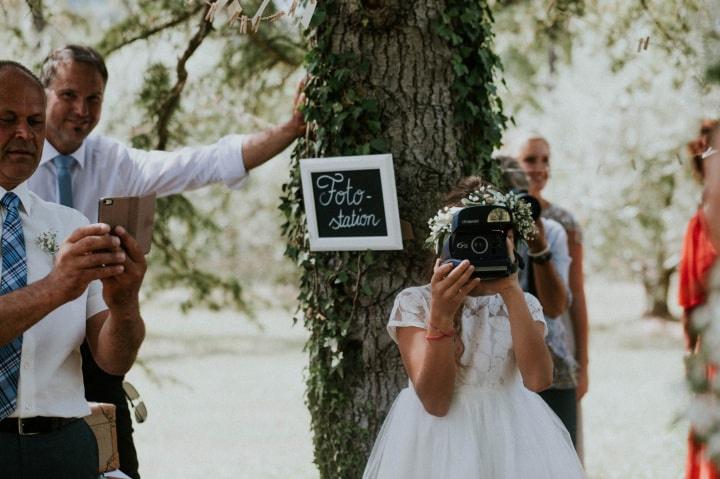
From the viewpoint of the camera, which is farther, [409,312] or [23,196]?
[409,312]

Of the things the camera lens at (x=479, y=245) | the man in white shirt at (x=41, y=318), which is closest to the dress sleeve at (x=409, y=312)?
the camera lens at (x=479, y=245)

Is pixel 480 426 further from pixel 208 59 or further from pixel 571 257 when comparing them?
pixel 208 59

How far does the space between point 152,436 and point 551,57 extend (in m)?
7.75

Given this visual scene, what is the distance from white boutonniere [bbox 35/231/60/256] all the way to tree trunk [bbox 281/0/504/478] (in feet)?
4.23

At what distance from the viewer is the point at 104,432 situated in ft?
9.95

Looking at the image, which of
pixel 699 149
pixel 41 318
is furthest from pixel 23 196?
pixel 699 149

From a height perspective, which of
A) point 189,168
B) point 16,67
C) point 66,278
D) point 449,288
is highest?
point 16,67

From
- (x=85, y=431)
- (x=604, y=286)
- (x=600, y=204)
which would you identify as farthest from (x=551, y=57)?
(x=604, y=286)

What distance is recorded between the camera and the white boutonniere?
2.61 m

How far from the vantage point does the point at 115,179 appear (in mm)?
4086

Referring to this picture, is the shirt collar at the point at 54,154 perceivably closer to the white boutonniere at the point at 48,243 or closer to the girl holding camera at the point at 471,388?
the white boutonniere at the point at 48,243

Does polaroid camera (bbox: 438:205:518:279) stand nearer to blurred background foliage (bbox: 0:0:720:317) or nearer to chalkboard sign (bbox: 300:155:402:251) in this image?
chalkboard sign (bbox: 300:155:402:251)

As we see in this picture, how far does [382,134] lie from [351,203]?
11.3 inches

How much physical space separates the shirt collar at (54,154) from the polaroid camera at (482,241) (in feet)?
5.59
